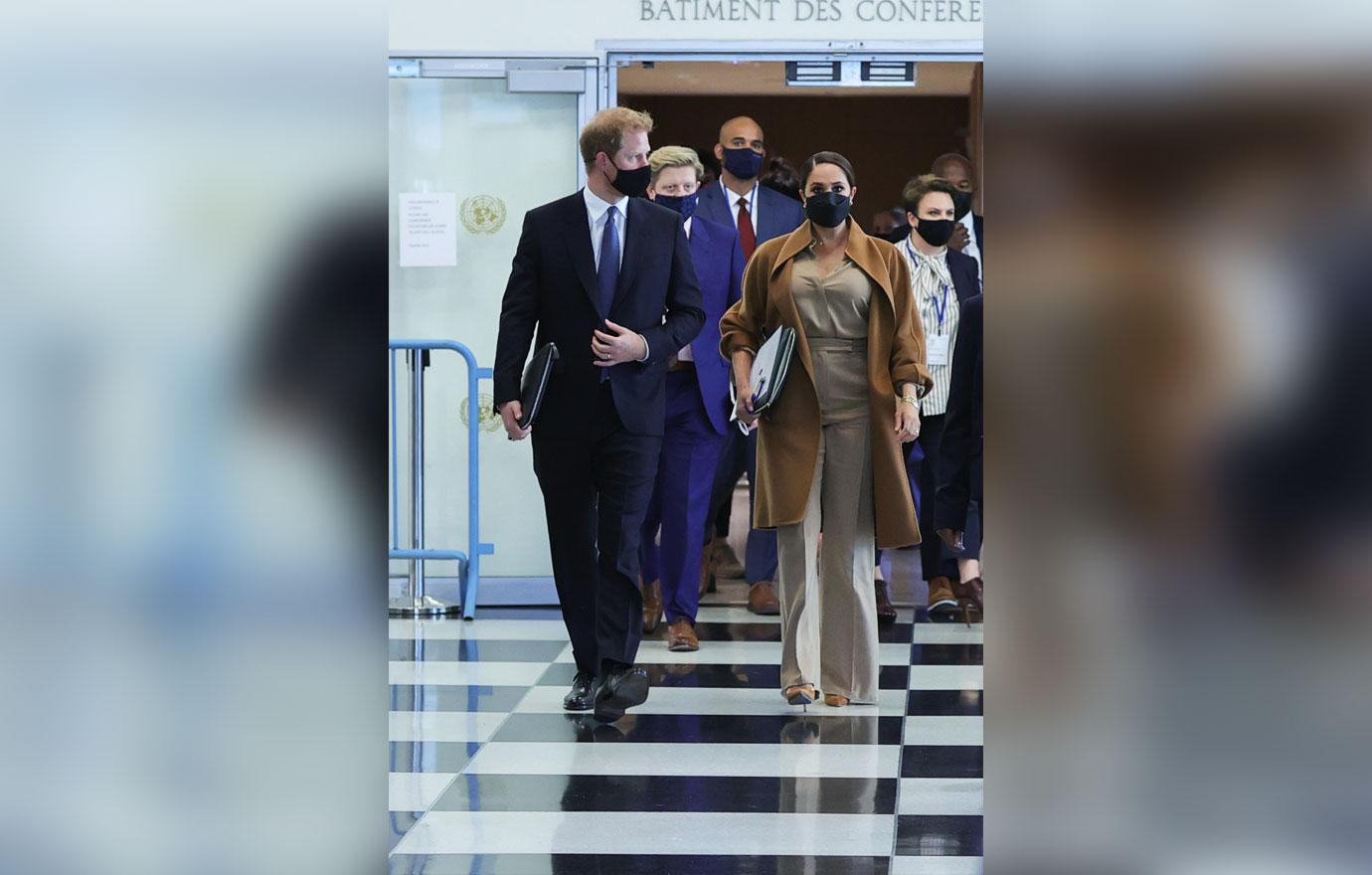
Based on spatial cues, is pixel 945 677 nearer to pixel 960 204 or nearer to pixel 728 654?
pixel 728 654

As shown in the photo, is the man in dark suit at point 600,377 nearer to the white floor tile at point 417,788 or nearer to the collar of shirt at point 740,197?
the white floor tile at point 417,788

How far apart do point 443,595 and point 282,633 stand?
6932mm

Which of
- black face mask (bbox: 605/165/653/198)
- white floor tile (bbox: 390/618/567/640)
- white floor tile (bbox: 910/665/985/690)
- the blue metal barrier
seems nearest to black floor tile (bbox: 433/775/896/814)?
white floor tile (bbox: 910/665/985/690)

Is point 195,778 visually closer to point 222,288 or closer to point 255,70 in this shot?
point 222,288

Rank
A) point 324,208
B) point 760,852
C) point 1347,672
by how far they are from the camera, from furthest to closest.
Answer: point 760,852 < point 324,208 < point 1347,672

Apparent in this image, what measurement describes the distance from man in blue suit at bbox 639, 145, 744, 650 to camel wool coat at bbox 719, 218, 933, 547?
143 centimetres

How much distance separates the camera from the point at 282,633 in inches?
68.4

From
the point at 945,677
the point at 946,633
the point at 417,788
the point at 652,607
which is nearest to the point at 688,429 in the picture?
the point at 652,607

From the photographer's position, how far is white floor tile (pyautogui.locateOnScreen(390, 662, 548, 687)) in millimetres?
6406

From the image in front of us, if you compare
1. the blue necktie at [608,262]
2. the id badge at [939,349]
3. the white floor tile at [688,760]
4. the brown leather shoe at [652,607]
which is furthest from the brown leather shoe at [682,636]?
the blue necktie at [608,262]

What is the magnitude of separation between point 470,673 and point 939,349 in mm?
2491

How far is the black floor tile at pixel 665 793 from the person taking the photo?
14.5ft

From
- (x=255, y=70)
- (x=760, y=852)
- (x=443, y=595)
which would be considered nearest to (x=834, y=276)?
(x=760, y=852)

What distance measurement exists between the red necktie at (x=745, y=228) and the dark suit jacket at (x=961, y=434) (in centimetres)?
195
